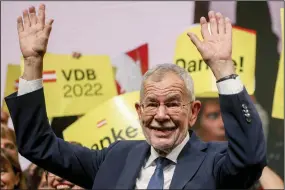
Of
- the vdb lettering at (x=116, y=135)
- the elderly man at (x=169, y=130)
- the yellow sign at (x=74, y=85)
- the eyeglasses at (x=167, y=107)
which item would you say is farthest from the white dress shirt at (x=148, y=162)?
the yellow sign at (x=74, y=85)

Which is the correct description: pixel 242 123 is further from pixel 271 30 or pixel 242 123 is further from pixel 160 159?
pixel 271 30

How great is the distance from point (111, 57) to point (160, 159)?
1539 millimetres

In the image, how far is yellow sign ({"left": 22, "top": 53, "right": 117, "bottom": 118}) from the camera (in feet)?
9.44

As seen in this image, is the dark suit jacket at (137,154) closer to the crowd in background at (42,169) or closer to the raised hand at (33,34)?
the raised hand at (33,34)

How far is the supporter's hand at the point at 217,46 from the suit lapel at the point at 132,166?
1.10ft

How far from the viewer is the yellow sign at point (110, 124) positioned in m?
2.66

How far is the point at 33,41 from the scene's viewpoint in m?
1.49

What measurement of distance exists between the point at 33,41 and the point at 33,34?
0.02m

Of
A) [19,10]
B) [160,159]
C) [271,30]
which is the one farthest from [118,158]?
[19,10]

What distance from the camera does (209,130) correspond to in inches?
110

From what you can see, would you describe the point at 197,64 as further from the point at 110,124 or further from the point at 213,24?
the point at 213,24

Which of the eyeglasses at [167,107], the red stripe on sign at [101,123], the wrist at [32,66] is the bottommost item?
the red stripe on sign at [101,123]

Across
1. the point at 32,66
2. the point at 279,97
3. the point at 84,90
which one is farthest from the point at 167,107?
the point at 84,90

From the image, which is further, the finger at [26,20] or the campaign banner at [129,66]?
the campaign banner at [129,66]
